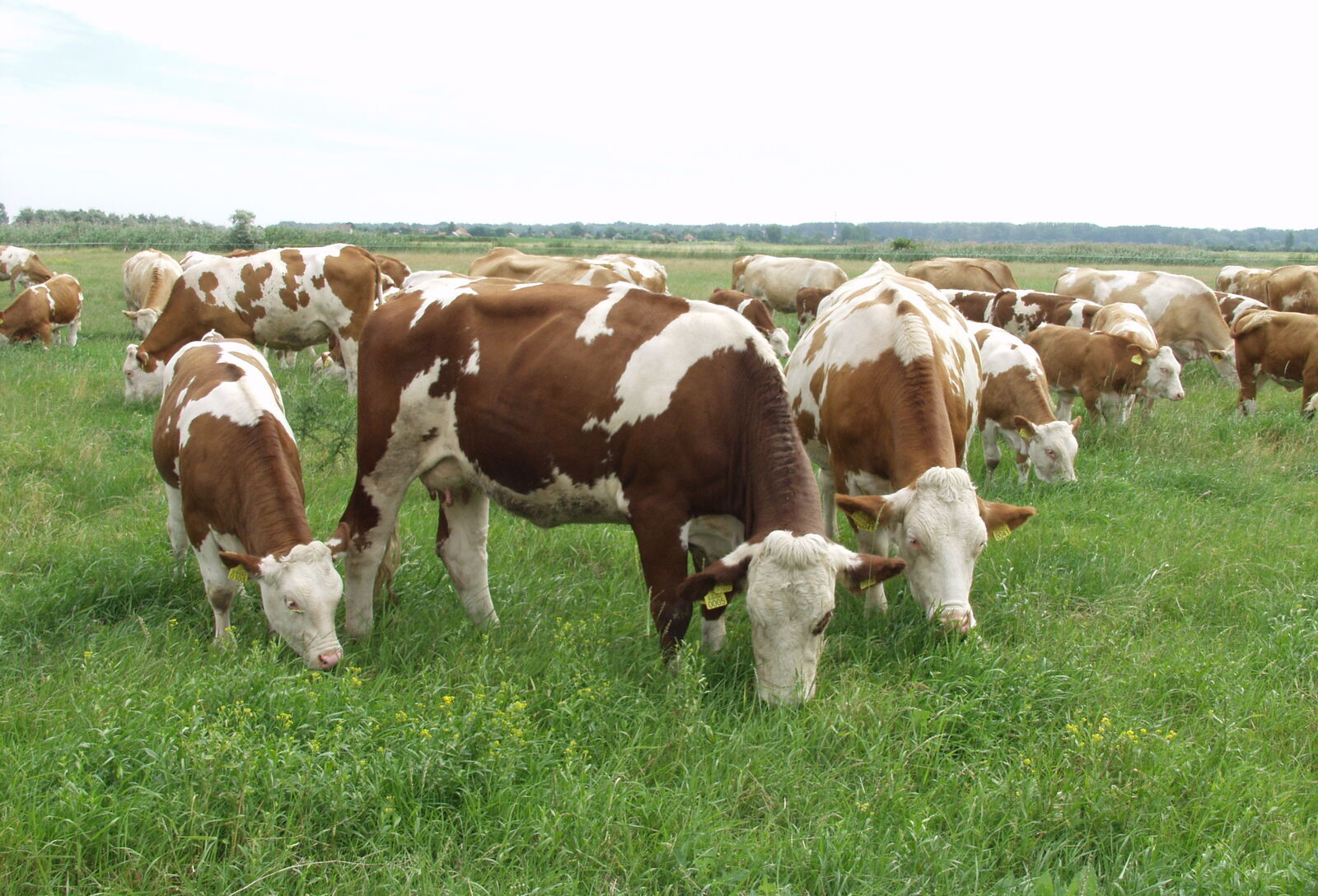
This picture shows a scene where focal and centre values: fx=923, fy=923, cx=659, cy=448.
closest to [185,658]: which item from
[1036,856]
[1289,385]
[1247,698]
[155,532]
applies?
[155,532]

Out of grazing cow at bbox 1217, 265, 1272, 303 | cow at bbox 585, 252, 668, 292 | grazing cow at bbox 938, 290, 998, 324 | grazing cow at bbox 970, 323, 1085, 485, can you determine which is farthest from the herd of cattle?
grazing cow at bbox 1217, 265, 1272, 303

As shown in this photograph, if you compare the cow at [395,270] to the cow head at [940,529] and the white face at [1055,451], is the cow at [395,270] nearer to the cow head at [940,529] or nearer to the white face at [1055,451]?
A: the white face at [1055,451]

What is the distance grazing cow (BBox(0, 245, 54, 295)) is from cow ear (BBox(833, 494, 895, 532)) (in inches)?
1114

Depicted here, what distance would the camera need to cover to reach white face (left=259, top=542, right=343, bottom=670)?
4.78 metres

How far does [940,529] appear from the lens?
493cm

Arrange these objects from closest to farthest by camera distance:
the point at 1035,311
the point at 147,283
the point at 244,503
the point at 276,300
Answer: the point at 244,503
the point at 276,300
the point at 1035,311
the point at 147,283

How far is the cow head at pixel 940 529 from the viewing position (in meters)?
4.94

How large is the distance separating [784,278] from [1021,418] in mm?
20389

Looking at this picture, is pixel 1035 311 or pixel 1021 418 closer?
pixel 1021 418

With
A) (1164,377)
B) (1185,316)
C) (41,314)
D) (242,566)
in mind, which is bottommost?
(242,566)

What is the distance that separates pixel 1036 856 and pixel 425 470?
380 cm

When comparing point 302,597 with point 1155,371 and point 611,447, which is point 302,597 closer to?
point 611,447

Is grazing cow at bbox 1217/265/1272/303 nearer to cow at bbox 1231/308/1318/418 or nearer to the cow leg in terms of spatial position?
cow at bbox 1231/308/1318/418

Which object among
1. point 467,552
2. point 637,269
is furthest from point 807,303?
point 467,552
